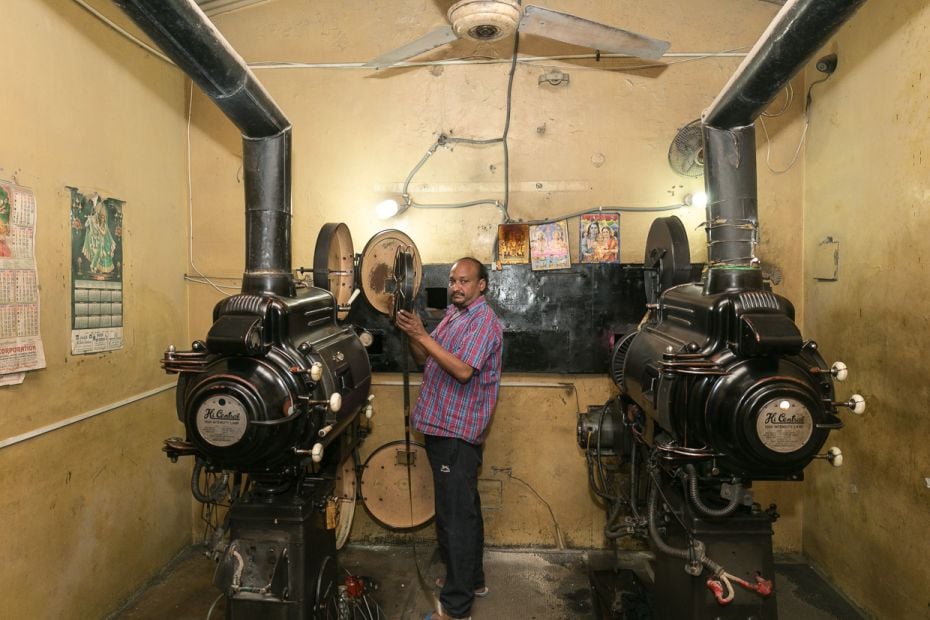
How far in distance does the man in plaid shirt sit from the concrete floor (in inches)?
10.6

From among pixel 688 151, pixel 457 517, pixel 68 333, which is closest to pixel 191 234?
pixel 68 333

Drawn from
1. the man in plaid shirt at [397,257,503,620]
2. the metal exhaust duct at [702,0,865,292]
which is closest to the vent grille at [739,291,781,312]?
the metal exhaust duct at [702,0,865,292]

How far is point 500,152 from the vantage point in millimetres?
3365

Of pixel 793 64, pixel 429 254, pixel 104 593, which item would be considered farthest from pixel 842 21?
pixel 104 593

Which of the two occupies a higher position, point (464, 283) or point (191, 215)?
point (191, 215)

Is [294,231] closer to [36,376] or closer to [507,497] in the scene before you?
[36,376]

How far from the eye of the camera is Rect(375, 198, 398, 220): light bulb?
3340mm

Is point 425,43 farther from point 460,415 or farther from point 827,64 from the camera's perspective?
point 827,64

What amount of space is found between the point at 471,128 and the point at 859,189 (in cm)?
213

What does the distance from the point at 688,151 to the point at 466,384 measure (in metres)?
1.93

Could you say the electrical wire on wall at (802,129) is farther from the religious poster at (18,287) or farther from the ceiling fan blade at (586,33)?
the religious poster at (18,287)

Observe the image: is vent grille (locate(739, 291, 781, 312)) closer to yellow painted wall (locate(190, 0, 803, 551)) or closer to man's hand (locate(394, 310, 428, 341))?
man's hand (locate(394, 310, 428, 341))

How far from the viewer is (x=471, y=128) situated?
3375mm

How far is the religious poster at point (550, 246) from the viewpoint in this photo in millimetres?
3283
